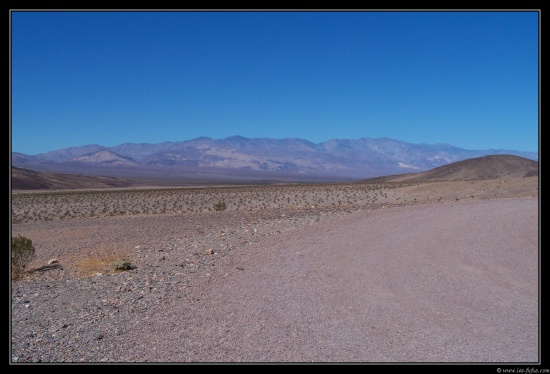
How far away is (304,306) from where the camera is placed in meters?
7.98

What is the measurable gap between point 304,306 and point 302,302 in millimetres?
231

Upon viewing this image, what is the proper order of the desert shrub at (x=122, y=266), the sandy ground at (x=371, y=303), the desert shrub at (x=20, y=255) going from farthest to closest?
the desert shrub at (x=20, y=255), the desert shrub at (x=122, y=266), the sandy ground at (x=371, y=303)

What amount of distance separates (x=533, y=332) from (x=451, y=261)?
14.7 ft

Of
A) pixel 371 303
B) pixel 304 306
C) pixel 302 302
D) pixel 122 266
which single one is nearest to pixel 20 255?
pixel 122 266

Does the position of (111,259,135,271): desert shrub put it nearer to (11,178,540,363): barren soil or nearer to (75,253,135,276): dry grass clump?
(75,253,135,276): dry grass clump

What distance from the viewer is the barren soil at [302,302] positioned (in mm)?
6203

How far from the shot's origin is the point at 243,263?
38.8ft

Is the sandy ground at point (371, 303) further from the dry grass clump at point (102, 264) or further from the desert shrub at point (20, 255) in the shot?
the desert shrub at point (20, 255)

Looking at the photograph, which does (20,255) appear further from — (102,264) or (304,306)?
(304,306)

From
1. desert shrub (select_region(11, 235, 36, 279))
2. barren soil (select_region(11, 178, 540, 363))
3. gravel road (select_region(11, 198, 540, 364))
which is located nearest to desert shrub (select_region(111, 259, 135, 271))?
barren soil (select_region(11, 178, 540, 363))

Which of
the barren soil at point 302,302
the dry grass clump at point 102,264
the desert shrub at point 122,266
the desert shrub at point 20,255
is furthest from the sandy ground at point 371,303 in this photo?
the desert shrub at point 20,255

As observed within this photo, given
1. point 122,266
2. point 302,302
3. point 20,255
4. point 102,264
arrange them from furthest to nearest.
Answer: point 102,264 < point 20,255 < point 122,266 < point 302,302

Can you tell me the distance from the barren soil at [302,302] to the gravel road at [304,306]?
27mm
